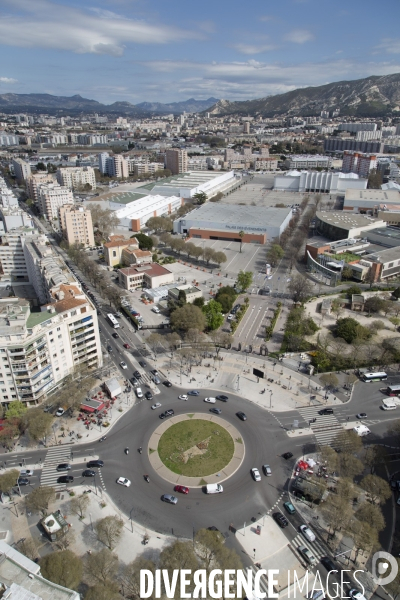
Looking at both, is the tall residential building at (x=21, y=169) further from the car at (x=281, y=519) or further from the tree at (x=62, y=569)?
the car at (x=281, y=519)

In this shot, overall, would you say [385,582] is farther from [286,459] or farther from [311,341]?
[311,341]

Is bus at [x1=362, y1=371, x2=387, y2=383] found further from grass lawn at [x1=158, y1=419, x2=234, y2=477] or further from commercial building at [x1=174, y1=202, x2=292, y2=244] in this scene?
commercial building at [x1=174, y1=202, x2=292, y2=244]

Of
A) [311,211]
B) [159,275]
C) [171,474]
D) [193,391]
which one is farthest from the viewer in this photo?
[311,211]

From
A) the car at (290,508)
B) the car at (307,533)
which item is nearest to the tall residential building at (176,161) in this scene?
the car at (290,508)

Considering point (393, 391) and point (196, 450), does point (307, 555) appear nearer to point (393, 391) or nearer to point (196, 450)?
point (196, 450)

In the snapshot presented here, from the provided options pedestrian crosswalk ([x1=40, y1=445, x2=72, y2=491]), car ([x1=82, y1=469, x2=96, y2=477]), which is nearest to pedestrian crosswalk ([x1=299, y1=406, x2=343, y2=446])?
car ([x1=82, y1=469, x2=96, y2=477])

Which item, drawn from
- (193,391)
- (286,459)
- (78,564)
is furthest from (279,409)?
(78,564)

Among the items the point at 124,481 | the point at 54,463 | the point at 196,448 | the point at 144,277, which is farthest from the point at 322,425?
the point at 144,277
